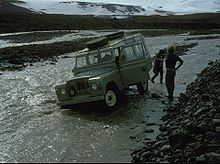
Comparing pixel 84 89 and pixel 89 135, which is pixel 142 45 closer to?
pixel 84 89

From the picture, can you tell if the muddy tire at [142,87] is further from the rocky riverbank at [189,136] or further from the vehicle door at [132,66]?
the rocky riverbank at [189,136]

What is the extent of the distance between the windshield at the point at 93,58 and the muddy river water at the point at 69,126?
191cm

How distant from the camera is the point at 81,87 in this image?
52.2ft

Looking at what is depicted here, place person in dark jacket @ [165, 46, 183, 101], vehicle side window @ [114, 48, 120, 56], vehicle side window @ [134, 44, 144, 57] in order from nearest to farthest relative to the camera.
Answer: person in dark jacket @ [165, 46, 183, 101], vehicle side window @ [114, 48, 120, 56], vehicle side window @ [134, 44, 144, 57]

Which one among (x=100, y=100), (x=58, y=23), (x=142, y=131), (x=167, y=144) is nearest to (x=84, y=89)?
(x=100, y=100)

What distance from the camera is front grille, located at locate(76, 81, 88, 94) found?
15822 millimetres

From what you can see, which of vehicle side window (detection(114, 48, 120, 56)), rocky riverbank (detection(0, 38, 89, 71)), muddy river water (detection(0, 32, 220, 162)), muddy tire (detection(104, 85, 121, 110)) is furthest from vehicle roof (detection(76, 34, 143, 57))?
rocky riverbank (detection(0, 38, 89, 71))

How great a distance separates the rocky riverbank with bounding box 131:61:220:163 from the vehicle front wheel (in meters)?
2.02

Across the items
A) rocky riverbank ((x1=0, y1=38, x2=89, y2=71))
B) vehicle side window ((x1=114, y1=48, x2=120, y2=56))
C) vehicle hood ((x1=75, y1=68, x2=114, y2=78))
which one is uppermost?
vehicle side window ((x1=114, y1=48, x2=120, y2=56))

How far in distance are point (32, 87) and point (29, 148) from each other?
35.8ft

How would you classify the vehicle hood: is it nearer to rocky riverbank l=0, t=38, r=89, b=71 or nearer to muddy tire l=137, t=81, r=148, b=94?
muddy tire l=137, t=81, r=148, b=94

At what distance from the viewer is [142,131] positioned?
13.4 meters

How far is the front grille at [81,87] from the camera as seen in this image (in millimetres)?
15822

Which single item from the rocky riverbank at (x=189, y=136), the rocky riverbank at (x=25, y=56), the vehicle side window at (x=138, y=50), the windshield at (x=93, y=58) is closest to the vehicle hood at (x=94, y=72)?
the windshield at (x=93, y=58)
